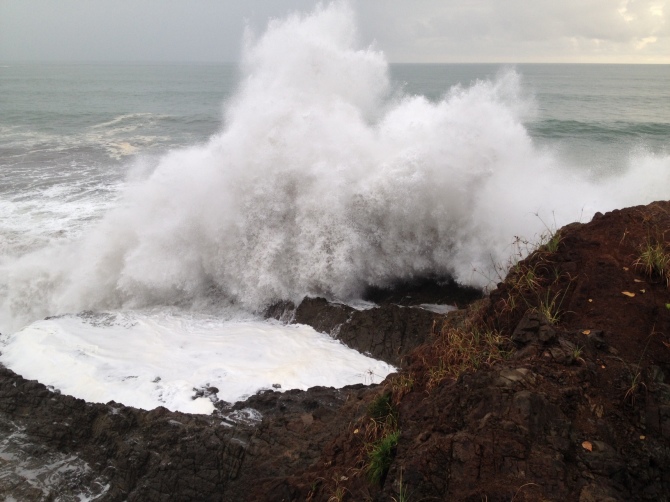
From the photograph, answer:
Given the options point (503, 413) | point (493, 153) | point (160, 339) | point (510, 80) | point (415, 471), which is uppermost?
point (510, 80)

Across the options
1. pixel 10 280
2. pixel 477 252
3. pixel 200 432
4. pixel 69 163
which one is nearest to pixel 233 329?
pixel 200 432

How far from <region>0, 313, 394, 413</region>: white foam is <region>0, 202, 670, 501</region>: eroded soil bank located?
0.48 meters

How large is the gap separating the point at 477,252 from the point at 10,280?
8.44 metres

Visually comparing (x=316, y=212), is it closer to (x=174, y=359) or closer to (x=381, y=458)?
(x=174, y=359)

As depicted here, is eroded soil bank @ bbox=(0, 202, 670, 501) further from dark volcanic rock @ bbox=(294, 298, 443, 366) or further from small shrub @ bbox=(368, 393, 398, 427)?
dark volcanic rock @ bbox=(294, 298, 443, 366)

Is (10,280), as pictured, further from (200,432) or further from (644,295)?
(644,295)

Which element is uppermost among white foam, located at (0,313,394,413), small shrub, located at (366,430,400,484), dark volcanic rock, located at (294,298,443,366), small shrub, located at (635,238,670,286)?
small shrub, located at (635,238,670,286)

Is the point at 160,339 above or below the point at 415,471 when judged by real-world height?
below

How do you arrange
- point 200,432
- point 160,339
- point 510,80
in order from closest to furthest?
point 200,432 < point 160,339 < point 510,80

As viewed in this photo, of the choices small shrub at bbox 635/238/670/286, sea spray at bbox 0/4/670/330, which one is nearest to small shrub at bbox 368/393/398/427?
small shrub at bbox 635/238/670/286

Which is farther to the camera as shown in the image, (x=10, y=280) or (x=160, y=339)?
(x=10, y=280)

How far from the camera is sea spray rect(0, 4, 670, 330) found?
8.31m

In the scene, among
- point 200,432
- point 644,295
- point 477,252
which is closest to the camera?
point 644,295

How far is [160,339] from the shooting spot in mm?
7211
